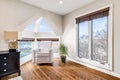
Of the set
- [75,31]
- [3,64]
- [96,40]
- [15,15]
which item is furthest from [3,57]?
[75,31]

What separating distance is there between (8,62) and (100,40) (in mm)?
3065

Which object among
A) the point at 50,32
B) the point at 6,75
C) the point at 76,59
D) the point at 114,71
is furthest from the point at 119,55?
the point at 50,32

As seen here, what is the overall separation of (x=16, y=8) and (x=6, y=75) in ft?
8.61

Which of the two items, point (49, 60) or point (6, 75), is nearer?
point (6, 75)

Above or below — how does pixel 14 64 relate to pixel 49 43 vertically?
below

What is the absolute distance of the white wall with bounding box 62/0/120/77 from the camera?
357cm

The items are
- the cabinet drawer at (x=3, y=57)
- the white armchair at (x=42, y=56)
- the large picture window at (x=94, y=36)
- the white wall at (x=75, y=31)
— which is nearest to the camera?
the cabinet drawer at (x=3, y=57)

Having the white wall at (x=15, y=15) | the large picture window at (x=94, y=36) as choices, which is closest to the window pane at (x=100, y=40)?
the large picture window at (x=94, y=36)

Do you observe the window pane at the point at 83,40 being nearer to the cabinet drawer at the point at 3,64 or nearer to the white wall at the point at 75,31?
the white wall at the point at 75,31

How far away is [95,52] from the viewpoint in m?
4.53

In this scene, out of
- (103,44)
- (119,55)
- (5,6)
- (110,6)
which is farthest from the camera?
(5,6)

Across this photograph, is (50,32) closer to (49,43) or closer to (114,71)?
(49,43)

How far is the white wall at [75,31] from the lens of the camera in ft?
11.7

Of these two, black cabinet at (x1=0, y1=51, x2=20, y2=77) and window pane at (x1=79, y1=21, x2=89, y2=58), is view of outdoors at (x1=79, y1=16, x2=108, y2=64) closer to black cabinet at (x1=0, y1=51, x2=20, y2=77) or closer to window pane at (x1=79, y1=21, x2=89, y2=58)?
window pane at (x1=79, y1=21, x2=89, y2=58)
